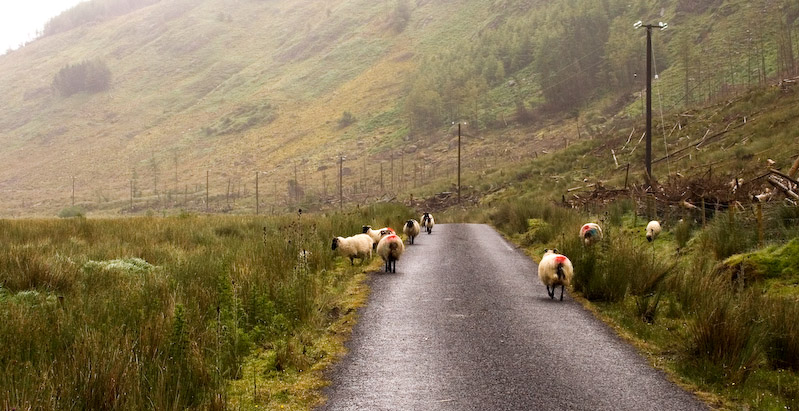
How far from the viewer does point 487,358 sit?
692 centimetres

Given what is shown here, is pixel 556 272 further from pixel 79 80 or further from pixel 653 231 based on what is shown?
pixel 79 80

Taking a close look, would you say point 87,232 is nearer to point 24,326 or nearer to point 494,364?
point 24,326

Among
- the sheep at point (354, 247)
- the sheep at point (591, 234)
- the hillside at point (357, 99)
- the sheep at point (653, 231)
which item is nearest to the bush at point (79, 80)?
the hillside at point (357, 99)

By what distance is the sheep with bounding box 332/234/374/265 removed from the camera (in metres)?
14.6

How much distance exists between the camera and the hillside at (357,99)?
3226 inches

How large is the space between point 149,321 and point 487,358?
3725 mm

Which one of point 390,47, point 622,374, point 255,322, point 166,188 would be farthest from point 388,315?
point 390,47

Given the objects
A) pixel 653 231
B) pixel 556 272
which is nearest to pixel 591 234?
pixel 653 231

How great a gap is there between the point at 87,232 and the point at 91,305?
12.7 m

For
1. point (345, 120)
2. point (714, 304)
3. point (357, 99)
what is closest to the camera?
point (714, 304)

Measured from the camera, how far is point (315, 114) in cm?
12194

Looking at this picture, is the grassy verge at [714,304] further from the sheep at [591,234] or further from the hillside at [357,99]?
the hillside at [357,99]

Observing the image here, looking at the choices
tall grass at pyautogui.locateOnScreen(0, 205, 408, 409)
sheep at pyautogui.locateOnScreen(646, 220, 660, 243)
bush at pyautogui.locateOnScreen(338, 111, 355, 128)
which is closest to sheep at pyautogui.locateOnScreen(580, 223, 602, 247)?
sheep at pyautogui.locateOnScreen(646, 220, 660, 243)

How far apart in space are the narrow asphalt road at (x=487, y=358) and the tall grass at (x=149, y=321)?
98cm
